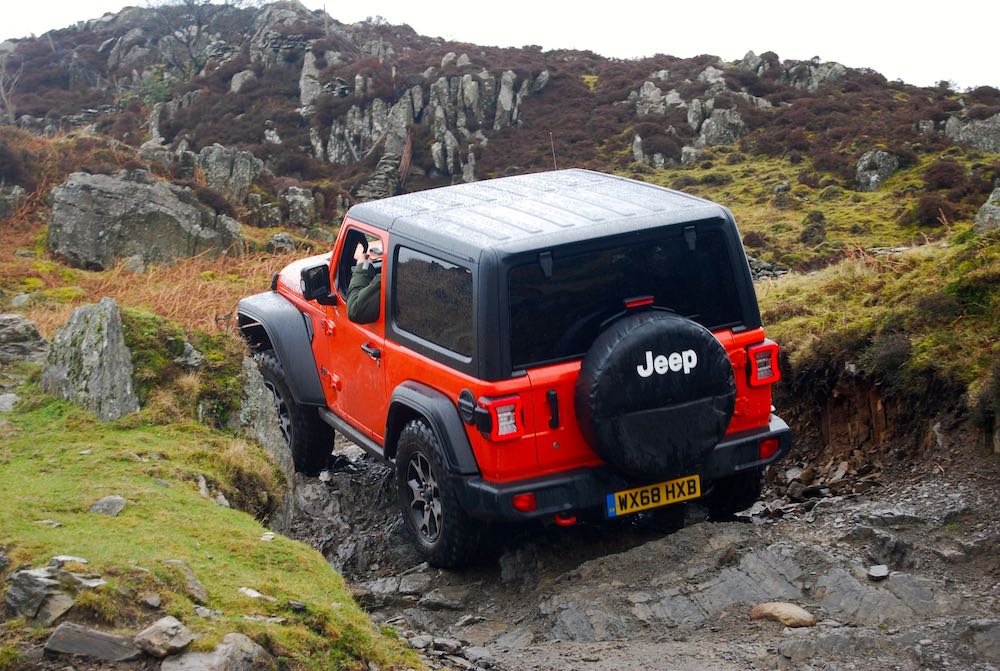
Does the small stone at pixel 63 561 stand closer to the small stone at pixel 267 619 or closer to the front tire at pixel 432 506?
the small stone at pixel 267 619

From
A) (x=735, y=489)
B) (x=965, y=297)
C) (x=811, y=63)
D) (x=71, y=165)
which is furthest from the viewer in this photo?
(x=811, y=63)

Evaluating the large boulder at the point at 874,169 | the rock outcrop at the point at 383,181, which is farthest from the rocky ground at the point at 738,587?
the rock outcrop at the point at 383,181

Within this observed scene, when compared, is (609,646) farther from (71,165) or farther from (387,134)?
(387,134)

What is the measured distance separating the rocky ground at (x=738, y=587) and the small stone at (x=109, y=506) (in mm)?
1508

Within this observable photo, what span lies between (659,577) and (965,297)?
3.55 metres

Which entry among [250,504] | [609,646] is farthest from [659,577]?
[250,504]

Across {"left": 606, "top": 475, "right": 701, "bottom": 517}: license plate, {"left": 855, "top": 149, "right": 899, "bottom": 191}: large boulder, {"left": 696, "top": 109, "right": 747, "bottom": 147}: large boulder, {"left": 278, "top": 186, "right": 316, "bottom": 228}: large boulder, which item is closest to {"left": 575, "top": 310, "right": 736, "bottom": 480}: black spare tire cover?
{"left": 606, "top": 475, "right": 701, "bottom": 517}: license plate

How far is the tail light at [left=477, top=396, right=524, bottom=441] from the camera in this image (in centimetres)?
557

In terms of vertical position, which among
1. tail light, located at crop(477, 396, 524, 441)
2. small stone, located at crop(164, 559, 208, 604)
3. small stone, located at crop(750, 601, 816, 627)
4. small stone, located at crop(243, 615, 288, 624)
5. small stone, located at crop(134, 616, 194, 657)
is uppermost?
tail light, located at crop(477, 396, 524, 441)

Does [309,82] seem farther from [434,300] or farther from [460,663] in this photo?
[460,663]

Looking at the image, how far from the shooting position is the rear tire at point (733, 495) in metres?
6.60

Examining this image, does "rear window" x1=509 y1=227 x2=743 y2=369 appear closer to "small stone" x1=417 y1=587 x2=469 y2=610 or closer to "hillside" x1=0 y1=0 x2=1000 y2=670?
"hillside" x1=0 y1=0 x2=1000 y2=670

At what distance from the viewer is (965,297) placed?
762 centimetres

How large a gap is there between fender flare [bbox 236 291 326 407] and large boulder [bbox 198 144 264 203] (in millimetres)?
17276
